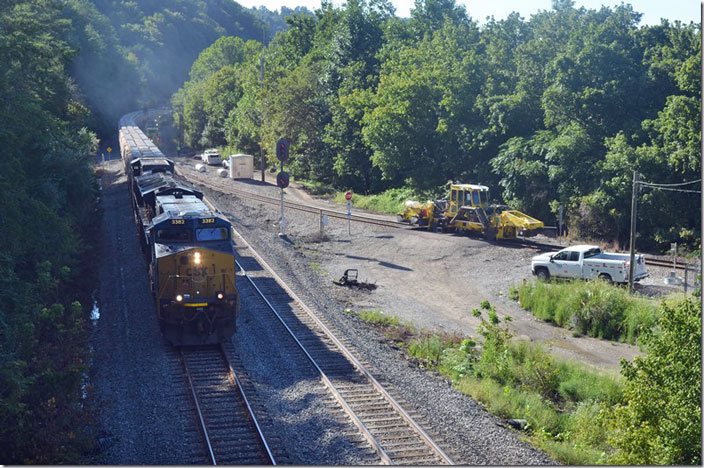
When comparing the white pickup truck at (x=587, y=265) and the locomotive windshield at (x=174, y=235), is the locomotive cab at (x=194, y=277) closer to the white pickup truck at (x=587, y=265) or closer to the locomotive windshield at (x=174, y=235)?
the locomotive windshield at (x=174, y=235)

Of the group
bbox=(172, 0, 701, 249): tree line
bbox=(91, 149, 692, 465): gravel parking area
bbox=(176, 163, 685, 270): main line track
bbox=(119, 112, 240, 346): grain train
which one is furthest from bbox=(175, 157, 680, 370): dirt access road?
bbox=(119, 112, 240, 346): grain train

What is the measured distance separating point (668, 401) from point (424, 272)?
2194cm

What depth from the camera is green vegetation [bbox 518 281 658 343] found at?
80.0 ft

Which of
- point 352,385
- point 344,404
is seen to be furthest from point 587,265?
point 344,404

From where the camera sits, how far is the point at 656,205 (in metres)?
38.3

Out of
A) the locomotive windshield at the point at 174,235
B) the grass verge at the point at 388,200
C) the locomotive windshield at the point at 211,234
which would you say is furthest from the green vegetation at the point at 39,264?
the grass verge at the point at 388,200

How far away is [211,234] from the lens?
2084cm

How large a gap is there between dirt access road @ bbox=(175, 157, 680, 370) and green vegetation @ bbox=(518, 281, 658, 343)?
51cm

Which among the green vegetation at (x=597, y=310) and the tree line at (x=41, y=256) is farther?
the green vegetation at (x=597, y=310)

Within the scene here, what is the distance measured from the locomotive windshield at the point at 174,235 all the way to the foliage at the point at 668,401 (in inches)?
516

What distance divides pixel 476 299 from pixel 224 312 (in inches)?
506

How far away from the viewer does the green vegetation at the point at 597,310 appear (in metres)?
24.4

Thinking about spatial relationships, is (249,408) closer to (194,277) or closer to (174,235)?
(194,277)

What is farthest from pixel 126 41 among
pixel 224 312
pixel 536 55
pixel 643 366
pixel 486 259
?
pixel 643 366
